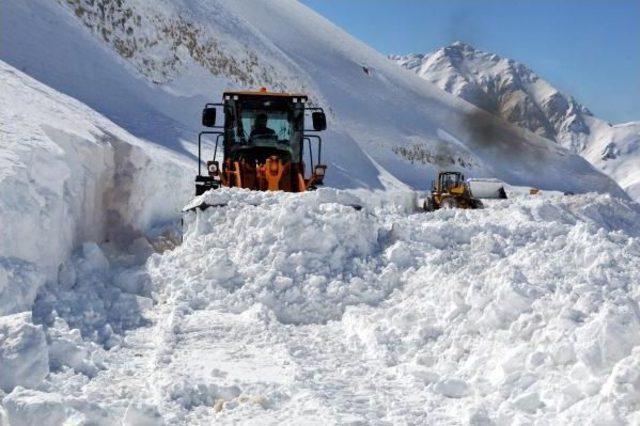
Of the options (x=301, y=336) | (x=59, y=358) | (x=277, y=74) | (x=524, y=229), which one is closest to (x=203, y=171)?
(x=524, y=229)

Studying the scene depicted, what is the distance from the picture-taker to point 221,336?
6.56m

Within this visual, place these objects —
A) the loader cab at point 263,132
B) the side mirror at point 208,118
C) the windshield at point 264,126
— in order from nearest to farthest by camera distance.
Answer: the side mirror at point 208,118, the loader cab at point 263,132, the windshield at point 264,126

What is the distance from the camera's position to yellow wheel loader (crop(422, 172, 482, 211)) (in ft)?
85.1

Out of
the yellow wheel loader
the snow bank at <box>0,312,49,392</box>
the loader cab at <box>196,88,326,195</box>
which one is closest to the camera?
the snow bank at <box>0,312,49,392</box>

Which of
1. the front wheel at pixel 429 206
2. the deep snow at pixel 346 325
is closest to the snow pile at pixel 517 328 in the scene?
the deep snow at pixel 346 325

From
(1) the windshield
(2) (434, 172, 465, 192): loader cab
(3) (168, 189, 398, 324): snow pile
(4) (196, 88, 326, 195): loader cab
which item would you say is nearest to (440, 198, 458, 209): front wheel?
(2) (434, 172, 465, 192): loader cab

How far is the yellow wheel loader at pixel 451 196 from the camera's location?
25.9m

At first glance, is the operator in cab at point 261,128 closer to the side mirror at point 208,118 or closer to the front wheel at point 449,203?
the side mirror at point 208,118

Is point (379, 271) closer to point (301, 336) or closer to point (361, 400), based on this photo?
point (301, 336)

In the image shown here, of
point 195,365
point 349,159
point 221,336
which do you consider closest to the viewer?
point 195,365

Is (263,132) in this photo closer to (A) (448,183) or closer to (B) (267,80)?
(A) (448,183)

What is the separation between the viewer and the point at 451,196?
2628cm

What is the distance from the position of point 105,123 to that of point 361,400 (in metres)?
11.1

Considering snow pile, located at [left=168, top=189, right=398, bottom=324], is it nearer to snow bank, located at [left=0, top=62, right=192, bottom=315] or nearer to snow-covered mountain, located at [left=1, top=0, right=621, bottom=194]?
snow bank, located at [left=0, top=62, right=192, bottom=315]
